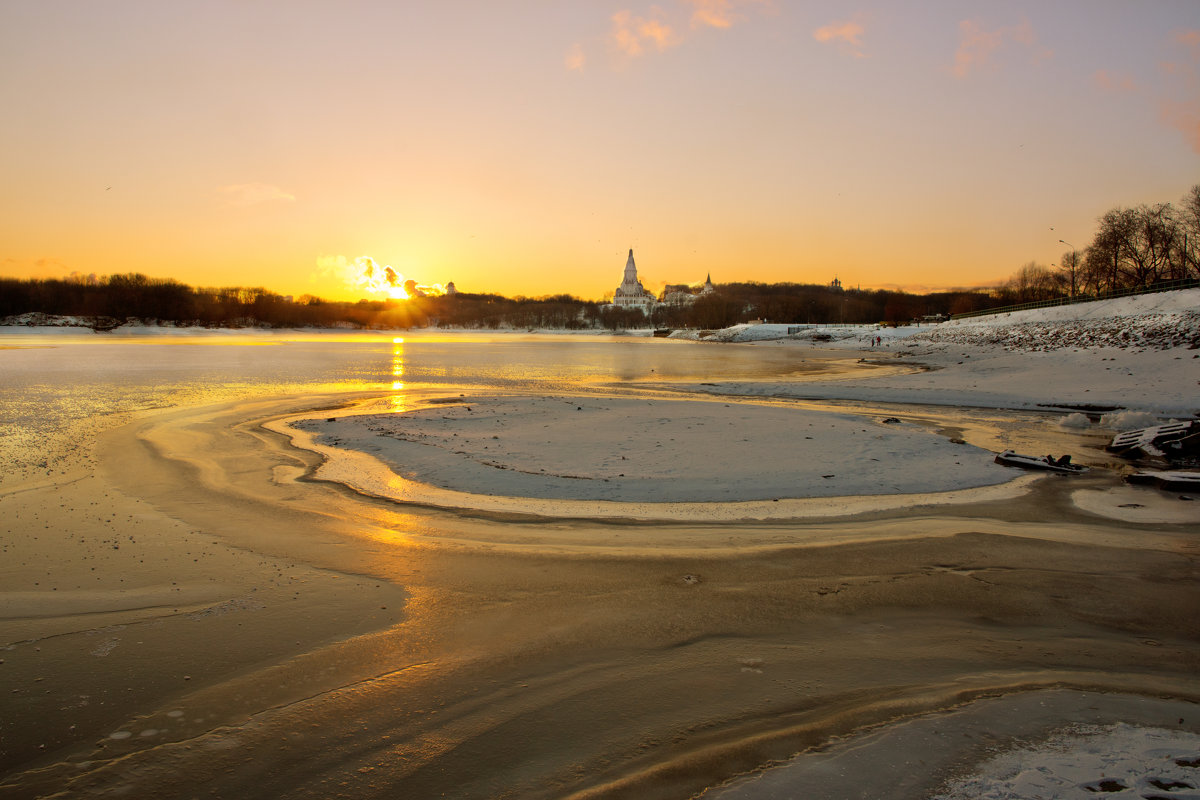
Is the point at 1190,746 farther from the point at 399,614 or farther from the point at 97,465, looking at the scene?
the point at 97,465

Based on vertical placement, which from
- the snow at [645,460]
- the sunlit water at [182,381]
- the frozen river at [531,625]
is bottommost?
the frozen river at [531,625]

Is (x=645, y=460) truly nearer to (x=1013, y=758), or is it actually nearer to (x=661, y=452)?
(x=661, y=452)

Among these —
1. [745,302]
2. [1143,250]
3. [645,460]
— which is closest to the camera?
[645,460]

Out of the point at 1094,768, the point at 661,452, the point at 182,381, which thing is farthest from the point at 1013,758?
→ the point at 182,381

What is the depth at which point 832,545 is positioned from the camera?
23.8ft

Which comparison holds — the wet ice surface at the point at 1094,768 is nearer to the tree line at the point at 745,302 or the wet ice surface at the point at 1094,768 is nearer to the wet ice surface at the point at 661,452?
the wet ice surface at the point at 661,452

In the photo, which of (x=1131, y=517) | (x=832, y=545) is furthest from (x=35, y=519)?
(x=1131, y=517)

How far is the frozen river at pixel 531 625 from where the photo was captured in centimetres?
354

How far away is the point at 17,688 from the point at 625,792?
4.02 meters

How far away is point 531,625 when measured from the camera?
5184 mm

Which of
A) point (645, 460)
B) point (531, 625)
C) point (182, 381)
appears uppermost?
point (182, 381)

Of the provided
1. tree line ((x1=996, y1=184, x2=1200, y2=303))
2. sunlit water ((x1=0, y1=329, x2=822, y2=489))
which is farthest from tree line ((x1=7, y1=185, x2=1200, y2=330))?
sunlit water ((x1=0, y1=329, x2=822, y2=489))

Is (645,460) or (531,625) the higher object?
(645,460)

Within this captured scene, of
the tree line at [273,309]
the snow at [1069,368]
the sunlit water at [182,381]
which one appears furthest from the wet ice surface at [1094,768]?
the tree line at [273,309]
